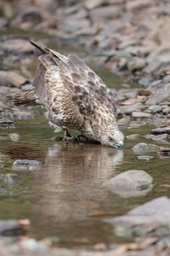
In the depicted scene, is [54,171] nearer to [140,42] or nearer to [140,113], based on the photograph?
[140,113]

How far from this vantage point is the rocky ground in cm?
657

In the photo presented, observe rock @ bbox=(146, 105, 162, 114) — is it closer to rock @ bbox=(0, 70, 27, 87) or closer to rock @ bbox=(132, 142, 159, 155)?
rock @ bbox=(132, 142, 159, 155)

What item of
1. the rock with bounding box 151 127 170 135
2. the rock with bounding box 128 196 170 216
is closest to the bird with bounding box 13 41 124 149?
the rock with bounding box 151 127 170 135

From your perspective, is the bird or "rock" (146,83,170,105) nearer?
the bird

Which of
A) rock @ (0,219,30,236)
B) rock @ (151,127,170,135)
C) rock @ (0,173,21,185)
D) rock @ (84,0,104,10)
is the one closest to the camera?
rock @ (0,219,30,236)

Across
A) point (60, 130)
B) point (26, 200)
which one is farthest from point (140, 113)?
point (26, 200)

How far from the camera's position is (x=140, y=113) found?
12562 millimetres

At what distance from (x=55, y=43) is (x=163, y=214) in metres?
14.8

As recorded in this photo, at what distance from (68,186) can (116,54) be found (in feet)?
33.7

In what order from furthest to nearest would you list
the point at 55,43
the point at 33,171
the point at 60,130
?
the point at 55,43, the point at 60,130, the point at 33,171

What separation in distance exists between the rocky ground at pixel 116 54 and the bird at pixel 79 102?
1.59 ft

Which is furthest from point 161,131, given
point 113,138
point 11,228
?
point 11,228

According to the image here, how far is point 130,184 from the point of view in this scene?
26.8 feet

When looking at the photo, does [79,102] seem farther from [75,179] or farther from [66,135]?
[75,179]
